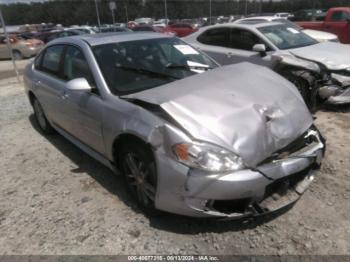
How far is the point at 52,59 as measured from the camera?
4484 mm

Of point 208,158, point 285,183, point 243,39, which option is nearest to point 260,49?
point 243,39

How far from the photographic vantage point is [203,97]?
2.84 m

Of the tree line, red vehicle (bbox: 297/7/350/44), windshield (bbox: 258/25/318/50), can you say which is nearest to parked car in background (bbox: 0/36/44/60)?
red vehicle (bbox: 297/7/350/44)

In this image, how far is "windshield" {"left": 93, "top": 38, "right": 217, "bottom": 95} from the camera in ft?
10.9

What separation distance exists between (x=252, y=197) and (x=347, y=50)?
192 inches

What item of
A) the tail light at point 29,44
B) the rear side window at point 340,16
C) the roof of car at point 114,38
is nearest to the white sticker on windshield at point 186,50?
the roof of car at point 114,38

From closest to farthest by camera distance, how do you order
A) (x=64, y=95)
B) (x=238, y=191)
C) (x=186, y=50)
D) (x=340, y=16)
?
1. (x=238, y=191)
2. (x=64, y=95)
3. (x=186, y=50)
4. (x=340, y=16)

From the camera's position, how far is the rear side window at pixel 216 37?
22.9 feet

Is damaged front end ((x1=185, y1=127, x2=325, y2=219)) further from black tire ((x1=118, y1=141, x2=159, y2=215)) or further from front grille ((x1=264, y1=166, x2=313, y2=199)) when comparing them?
black tire ((x1=118, y1=141, x2=159, y2=215))

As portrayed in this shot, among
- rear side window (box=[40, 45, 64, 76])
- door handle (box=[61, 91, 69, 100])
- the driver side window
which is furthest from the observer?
the driver side window

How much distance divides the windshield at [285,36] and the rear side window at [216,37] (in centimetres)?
72

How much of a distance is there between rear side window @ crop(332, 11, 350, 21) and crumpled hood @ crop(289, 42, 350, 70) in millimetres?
7587

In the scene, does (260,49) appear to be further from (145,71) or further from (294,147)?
(294,147)

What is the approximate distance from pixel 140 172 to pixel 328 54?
4520 mm
